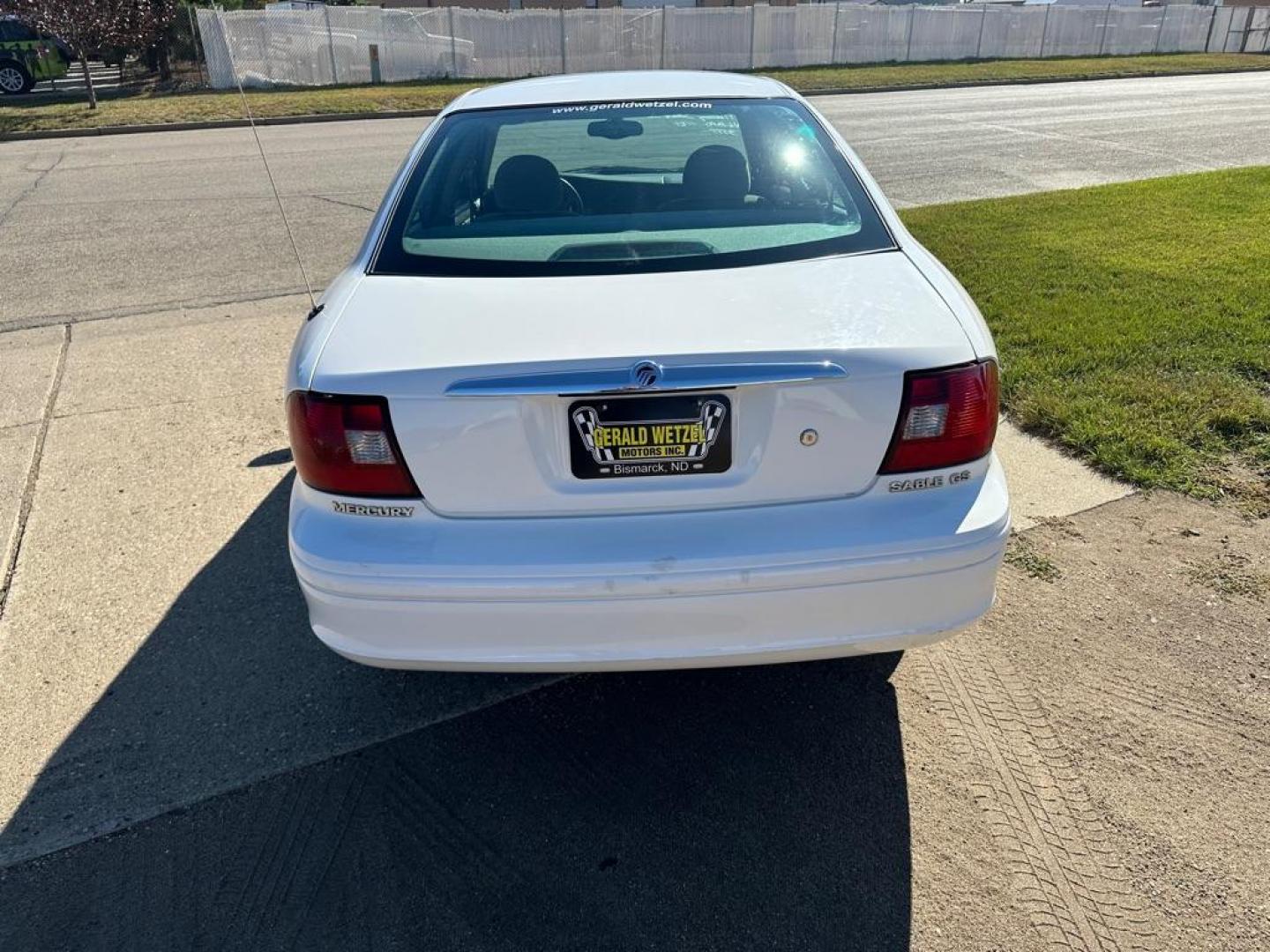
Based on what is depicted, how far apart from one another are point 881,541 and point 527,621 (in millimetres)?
854

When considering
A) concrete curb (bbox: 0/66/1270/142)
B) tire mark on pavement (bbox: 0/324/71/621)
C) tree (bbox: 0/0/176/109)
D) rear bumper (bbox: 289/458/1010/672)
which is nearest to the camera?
rear bumper (bbox: 289/458/1010/672)

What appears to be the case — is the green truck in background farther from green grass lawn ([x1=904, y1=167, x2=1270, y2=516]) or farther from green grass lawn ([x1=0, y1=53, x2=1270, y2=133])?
green grass lawn ([x1=904, y1=167, x2=1270, y2=516])

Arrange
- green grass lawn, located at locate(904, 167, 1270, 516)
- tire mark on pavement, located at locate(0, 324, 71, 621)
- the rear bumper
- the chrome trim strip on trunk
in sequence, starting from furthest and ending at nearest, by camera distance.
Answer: green grass lawn, located at locate(904, 167, 1270, 516) → tire mark on pavement, located at locate(0, 324, 71, 621) → the rear bumper → the chrome trim strip on trunk

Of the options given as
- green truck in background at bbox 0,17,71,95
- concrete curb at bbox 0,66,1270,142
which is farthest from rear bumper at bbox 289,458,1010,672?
green truck in background at bbox 0,17,71,95

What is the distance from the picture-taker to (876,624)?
2.36 m

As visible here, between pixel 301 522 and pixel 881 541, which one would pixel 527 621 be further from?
pixel 881 541

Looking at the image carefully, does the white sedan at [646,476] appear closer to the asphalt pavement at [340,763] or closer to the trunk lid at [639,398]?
the trunk lid at [639,398]

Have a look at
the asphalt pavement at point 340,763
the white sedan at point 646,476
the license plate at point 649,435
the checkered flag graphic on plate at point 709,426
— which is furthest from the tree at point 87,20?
the checkered flag graphic on plate at point 709,426

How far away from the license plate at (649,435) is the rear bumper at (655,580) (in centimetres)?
13

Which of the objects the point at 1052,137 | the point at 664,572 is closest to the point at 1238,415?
the point at 664,572

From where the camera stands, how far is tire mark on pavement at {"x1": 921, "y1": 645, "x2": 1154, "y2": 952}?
2.24 m

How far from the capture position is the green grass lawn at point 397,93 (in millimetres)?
18875

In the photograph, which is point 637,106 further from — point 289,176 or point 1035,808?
point 289,176

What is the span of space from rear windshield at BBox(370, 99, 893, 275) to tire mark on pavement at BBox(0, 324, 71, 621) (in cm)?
209
